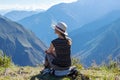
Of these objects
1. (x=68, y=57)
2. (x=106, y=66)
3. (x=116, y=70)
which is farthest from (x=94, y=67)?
(x=68, y=57)

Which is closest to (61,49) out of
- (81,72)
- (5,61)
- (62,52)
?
(62,52)

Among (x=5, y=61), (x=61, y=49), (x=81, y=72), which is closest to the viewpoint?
(x=61, y=49)

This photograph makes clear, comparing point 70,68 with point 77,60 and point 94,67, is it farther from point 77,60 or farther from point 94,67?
point 77,60

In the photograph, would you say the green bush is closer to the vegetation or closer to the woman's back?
the vegetation

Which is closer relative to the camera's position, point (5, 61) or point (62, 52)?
point (62, 52)

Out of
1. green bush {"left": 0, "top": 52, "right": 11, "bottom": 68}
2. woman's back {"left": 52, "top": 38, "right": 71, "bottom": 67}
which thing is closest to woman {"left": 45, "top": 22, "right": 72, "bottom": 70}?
woman's back {"left": 52, "top": 38, "right": 71, "bottom": 67}

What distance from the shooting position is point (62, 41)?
46.9 ft

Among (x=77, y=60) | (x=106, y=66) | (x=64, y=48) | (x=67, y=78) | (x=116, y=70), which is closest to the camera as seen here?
(x=67, y=78)

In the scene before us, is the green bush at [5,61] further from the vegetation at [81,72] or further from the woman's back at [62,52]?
the woman's back at [62,52]

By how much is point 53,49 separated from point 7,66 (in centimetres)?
744

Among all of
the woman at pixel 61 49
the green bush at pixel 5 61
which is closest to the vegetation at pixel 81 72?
the green bush at pixel 5 61

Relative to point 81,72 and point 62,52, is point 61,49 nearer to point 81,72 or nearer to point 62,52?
point 62,52

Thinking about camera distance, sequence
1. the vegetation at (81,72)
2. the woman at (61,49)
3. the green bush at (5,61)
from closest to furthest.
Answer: the vegetation at (81,72) < the woman at (61,49) < the green bush at (5,61)

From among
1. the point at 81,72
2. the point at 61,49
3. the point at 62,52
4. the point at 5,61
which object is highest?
the point at 61,49
